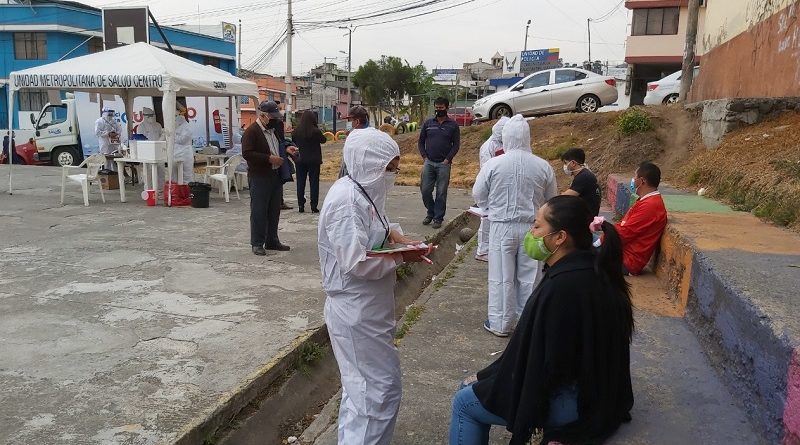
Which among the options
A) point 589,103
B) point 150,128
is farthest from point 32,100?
point 589,103

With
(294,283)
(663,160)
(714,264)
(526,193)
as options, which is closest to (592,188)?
(526,193)

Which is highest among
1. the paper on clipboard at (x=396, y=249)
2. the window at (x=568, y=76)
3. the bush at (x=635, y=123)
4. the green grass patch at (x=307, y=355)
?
the window at (x=568, y=76)

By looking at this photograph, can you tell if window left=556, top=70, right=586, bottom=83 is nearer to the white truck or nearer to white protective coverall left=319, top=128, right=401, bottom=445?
the white truck

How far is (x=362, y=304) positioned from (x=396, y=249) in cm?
29

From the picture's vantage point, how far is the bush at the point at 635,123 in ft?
38.9

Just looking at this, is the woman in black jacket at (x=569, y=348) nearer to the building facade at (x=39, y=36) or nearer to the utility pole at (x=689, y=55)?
the utility pole at (x=689, y=55)

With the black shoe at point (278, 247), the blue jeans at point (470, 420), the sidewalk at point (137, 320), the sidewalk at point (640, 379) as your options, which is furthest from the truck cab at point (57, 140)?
the blue jeans at point (470, 420)

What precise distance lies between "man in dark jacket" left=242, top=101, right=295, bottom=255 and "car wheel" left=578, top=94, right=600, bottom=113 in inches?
494

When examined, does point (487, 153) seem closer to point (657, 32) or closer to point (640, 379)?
point (640, 379)

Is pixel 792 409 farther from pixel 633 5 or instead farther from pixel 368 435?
pixel 633 5

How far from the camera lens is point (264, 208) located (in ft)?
22.1

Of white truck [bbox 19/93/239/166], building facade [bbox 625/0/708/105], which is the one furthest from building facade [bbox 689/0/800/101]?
building facade [bbox 625/0/708/105]

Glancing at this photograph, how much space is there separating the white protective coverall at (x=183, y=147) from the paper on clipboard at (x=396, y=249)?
9070mm

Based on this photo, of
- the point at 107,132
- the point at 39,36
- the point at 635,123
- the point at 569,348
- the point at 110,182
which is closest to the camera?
the point at 569,348
